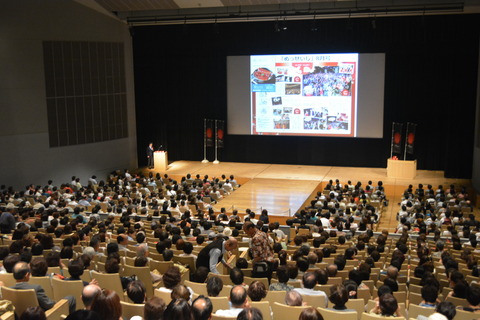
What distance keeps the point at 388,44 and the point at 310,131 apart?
457cm

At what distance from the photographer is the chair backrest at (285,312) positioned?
5.09 m

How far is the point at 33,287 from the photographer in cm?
569

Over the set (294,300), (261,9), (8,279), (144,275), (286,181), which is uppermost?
(261,9)

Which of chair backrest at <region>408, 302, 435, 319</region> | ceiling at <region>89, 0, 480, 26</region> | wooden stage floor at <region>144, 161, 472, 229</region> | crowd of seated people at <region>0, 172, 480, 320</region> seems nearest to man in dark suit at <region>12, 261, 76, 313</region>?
crowd of seated people at <region>0, 172, 480, 320</region>

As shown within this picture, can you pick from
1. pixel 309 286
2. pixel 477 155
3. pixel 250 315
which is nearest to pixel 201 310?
pixel 250 315

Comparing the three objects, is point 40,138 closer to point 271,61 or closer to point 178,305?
point 271,61

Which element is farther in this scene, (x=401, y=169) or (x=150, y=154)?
(x=150, y=154)

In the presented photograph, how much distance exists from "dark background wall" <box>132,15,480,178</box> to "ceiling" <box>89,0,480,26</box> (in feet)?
2.08

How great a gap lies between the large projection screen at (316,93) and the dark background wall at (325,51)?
38 centimetres

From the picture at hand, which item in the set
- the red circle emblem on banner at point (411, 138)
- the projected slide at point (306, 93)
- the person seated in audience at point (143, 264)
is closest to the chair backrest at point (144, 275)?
the person seated in audience at point (143, 264)

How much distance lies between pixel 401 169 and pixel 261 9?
26.9 ft

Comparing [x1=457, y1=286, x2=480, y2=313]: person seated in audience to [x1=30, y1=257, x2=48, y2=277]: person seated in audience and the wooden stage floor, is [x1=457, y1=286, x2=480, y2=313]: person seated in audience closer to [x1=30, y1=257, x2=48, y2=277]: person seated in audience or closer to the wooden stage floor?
[x1=30, y1=257, x2=48, y2=277]: person seated in audience

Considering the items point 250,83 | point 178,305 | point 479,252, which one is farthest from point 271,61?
point 178,305

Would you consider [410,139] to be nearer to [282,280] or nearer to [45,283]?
[282,280]
